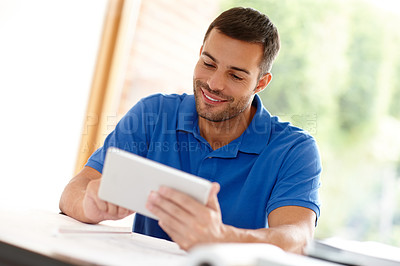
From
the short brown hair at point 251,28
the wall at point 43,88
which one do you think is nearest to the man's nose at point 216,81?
the short brown hair at point 251,28

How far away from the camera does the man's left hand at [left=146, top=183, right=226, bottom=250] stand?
37.4 inches

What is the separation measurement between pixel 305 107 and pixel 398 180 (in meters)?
1.14

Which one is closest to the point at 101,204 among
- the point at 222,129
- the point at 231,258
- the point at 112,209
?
the point at 112,209

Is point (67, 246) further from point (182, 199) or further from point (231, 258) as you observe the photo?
point (231, 258)

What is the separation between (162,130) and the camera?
1.71m

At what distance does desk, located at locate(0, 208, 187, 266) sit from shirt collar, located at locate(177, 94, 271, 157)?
55cm

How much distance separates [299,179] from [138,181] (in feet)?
2.25

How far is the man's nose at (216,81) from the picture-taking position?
1.66m

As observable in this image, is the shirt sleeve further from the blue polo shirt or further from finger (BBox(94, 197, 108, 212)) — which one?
finger (BBox(94, 197, 108, 212))

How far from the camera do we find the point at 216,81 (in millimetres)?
1654

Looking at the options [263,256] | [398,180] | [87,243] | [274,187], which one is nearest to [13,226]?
[87,243]

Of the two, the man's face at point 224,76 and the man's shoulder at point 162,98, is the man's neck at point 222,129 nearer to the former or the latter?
the man's face at point 224,76

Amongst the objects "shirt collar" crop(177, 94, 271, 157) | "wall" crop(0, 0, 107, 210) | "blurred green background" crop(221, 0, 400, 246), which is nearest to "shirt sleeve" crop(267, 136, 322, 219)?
"shirt collar" crop(177, 94, 271, 157)

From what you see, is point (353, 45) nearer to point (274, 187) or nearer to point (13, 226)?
point (274, 187)
